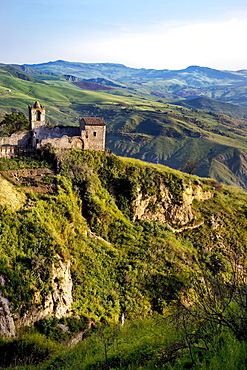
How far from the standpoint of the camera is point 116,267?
3350 cm

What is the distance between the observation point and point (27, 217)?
95.7 ft

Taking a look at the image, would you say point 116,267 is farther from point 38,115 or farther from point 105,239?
point 38,115

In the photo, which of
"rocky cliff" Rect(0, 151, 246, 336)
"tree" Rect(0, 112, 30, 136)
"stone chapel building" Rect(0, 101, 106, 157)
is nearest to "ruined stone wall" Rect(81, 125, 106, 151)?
"stone chapel building" Rect(0, 101, 106, 157)

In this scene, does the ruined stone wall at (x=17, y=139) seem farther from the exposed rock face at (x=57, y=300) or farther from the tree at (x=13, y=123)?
the exposed rock face at (x=57, y=300)

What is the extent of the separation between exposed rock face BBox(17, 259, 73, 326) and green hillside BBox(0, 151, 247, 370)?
8cm

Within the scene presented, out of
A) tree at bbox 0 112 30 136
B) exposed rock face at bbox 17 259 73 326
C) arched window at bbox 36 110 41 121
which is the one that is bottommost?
exposed rock face at bbox 17 259 73 326

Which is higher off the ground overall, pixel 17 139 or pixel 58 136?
pixel 58 136

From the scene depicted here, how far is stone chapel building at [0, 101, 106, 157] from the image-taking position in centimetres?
4228

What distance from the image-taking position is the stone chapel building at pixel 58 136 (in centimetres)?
4228

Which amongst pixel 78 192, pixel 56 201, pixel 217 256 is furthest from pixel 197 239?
pixel 56 201

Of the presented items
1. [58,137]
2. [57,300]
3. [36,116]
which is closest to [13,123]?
[36,116]

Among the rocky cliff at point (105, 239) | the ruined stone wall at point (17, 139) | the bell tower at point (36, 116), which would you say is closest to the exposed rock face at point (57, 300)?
the rocky cliff at point (105, 239)

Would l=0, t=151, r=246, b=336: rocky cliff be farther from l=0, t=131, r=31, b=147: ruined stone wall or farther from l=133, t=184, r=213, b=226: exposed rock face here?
l=0, t=131, r=31, b=147: ruined stone wall

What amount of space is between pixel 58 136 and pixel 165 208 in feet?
A: 62.5
